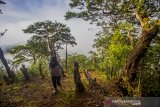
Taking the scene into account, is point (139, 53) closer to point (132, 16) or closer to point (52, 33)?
point (132, 16)

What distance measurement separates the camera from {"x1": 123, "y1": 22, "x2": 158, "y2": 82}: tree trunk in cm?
1201

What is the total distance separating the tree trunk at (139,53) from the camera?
1201cm

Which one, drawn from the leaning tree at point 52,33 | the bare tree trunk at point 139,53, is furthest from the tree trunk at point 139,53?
the leaning tree at point 52,33

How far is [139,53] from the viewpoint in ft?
39.4

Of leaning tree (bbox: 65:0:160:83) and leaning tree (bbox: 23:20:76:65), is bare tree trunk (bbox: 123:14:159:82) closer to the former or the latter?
leaning tree (bbox: 65:0:160:83)

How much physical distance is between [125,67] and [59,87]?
460 cm

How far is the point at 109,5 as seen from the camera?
18.0 metres

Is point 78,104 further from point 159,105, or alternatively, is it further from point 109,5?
point 109,5

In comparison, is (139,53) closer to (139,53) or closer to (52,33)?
(139,53)

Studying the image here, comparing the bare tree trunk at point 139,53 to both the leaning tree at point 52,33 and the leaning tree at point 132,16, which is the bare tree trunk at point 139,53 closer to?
the leaning tree at point 132,16

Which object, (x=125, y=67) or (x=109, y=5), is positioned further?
(x=109, y=5)

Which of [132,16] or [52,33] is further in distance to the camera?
[52,33]

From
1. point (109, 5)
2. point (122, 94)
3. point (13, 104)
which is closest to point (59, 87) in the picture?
point (13, 104)

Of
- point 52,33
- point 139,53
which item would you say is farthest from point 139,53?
point 52,33
